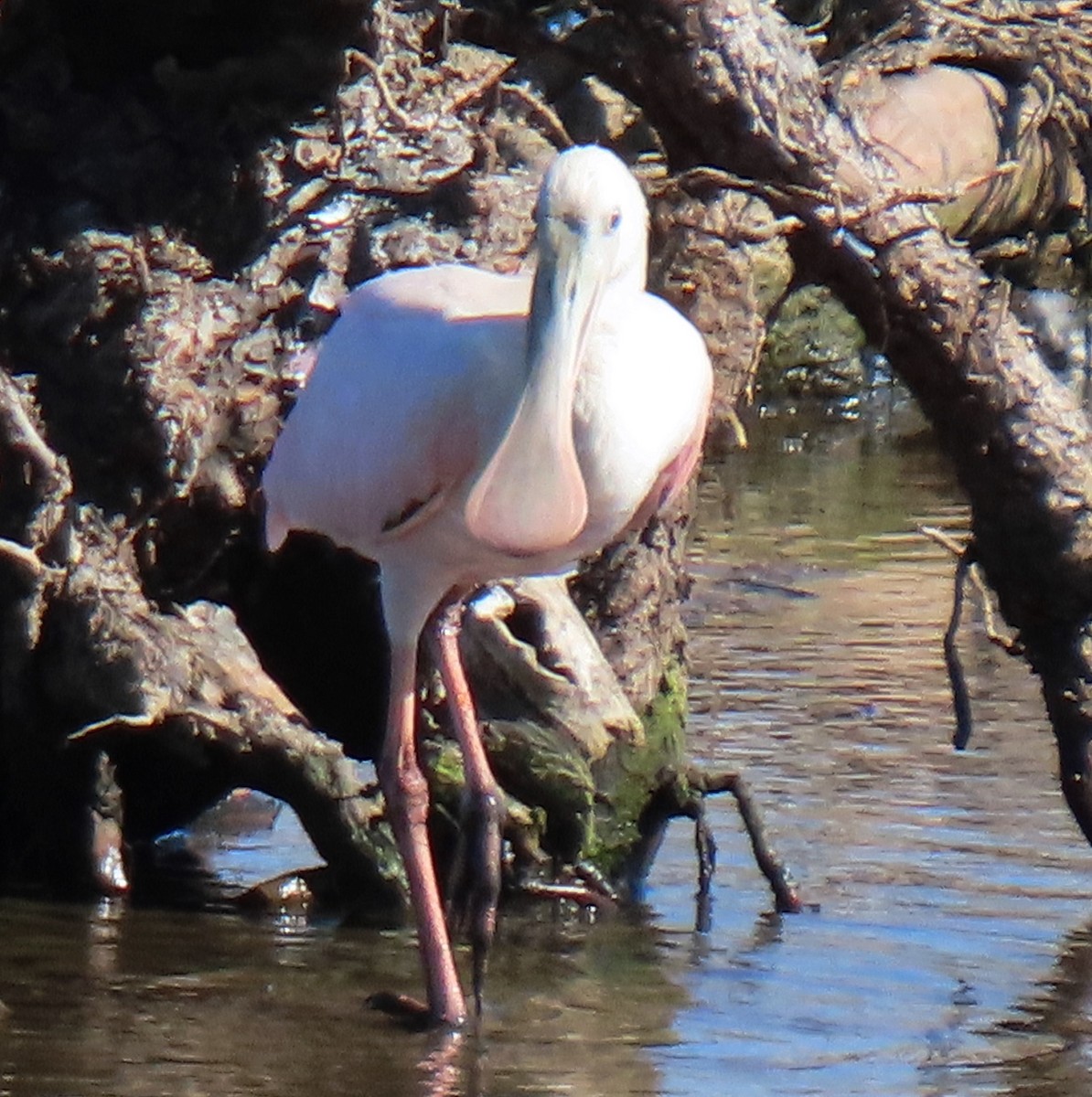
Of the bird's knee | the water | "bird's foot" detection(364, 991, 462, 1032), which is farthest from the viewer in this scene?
the bird's knee

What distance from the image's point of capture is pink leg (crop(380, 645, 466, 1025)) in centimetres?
552

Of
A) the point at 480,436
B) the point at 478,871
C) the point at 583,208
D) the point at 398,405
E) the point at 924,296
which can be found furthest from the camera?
the point at 924,296

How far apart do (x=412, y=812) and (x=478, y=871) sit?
266mm

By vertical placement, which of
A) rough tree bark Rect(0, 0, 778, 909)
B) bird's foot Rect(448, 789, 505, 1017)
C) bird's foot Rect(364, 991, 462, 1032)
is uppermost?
rough tree bark Rect(0, 0, 778, 909)

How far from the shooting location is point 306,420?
228 inches

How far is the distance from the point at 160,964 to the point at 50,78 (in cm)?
216

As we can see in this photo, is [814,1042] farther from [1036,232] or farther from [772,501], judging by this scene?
[772,501]

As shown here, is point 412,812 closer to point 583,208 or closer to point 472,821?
point 472,821

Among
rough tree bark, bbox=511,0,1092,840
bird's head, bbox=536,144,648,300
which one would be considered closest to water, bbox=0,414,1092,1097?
rough tree bark, bbox=511,0,1092,840

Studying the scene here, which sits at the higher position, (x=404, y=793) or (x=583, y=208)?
(x=583, y=208)

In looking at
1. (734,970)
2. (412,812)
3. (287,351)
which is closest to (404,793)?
(412,812)

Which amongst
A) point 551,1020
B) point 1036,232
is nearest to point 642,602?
point 551,1020

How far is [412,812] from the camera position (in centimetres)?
587

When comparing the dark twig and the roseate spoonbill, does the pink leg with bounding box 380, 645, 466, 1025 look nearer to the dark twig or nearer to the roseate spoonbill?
the roseate spoonbill
